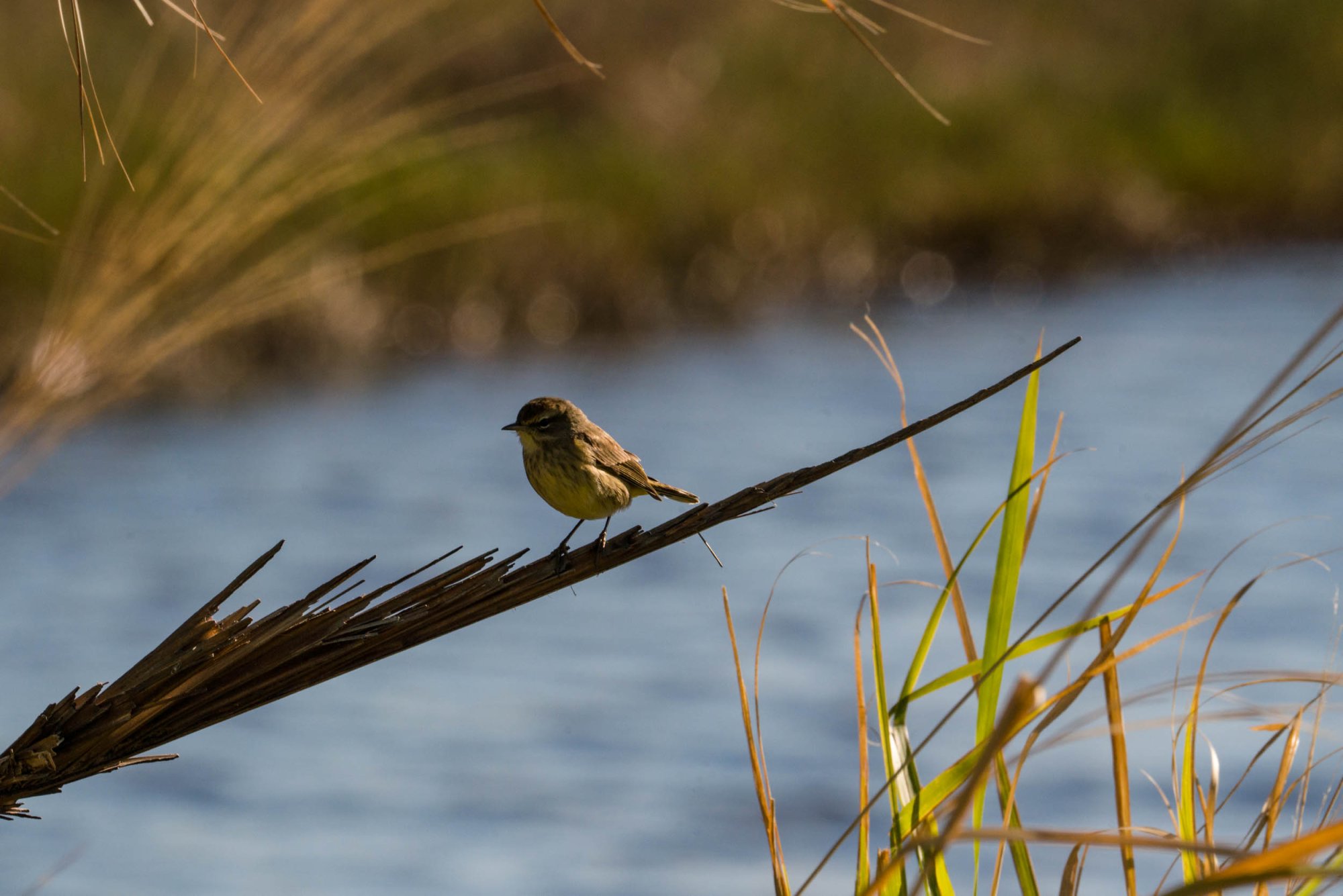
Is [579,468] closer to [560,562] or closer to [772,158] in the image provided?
[560,562]

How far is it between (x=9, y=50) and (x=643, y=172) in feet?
20.5

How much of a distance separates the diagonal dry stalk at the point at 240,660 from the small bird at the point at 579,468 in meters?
1.31

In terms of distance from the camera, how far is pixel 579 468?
2840 mm

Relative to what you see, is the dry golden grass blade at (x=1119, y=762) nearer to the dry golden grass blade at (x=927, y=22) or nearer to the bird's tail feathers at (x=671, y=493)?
the dry golden grass blade at (x=927, y=22)

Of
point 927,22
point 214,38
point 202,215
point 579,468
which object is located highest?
point 579,468

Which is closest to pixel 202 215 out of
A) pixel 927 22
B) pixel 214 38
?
pixel 214 38

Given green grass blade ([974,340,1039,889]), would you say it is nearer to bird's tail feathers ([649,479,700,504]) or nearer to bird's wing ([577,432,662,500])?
bird's tail feathers ([649,479,700,504])

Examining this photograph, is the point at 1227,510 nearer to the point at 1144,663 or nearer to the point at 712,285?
the point at 1144,663

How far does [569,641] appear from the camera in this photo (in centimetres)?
861

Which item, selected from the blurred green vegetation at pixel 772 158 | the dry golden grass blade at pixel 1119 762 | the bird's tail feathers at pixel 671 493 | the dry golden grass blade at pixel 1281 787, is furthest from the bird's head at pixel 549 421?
the blurred green vegetation at pixel 772 158

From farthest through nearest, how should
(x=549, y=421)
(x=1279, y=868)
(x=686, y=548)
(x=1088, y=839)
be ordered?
(x=686, y=548) < (x=549, y=421) < (x=1088, y=839) < (x=1279, y=868)

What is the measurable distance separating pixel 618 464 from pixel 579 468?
0.33ft

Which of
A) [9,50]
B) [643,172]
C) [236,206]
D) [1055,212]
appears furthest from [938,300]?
[236,206]

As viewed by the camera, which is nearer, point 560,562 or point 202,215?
point 560,562
